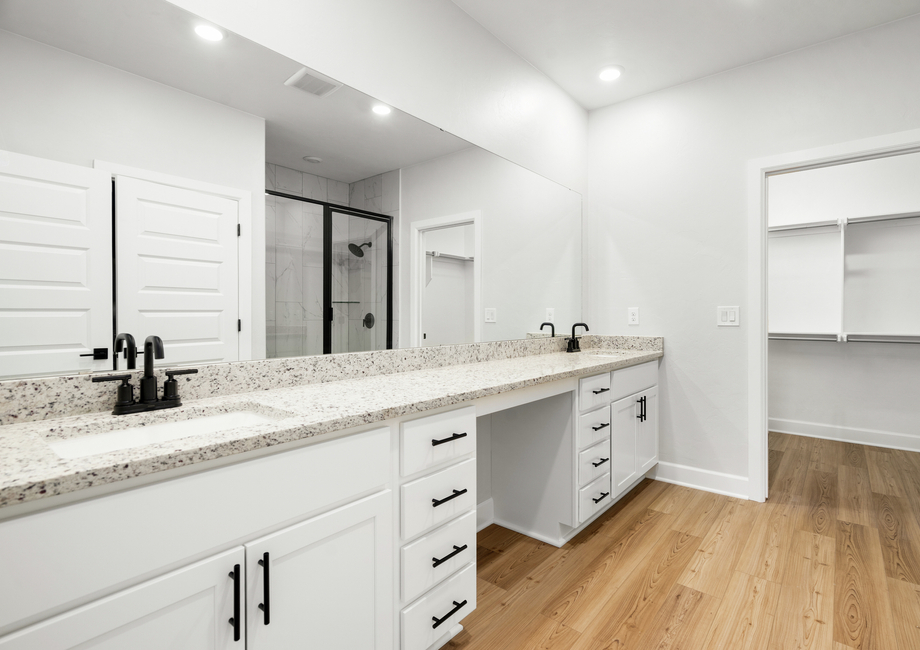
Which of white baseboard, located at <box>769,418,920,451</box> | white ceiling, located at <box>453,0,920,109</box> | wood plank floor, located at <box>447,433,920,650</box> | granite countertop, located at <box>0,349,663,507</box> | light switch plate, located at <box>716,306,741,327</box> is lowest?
wood plank floor, located at <box>447,433,920,650</box>

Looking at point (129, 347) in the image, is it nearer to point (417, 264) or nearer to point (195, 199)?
point (195, 199)

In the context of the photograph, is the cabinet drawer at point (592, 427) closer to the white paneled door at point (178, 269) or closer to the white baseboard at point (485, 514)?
the white baseboard at point (485, 514)

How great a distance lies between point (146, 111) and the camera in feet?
3.96

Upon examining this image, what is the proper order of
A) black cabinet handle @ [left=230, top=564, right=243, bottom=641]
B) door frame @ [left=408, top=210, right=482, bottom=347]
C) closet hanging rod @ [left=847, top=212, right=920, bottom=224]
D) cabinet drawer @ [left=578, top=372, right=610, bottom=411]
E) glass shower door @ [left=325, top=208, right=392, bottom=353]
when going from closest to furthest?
1. black cabinet handle @ [left=230, top=564, right=243, bottom=641]
2. glass shower door @ [left=325, top=208, right=392, bottom=353]
3. door frame @ [left=408, top=210, right=482, bottom=347]
4. cabinet drawer @ [left=578, top=372, right=610, bottom=411]
5. closet hanging rod @ [left=847, top=212, right=920, bottom=224]

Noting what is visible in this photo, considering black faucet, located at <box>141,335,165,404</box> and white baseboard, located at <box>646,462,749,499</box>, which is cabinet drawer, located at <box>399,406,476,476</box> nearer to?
black faucet, located at <box>141,335,165,404</box>

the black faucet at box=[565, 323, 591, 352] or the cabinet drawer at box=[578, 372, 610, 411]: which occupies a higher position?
the black faucet at box=[565, 323, 591, 352]

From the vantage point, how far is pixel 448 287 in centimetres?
219

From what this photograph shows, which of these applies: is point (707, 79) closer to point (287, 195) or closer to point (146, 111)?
point (287, 195)

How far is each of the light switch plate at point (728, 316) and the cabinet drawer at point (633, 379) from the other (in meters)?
0.44

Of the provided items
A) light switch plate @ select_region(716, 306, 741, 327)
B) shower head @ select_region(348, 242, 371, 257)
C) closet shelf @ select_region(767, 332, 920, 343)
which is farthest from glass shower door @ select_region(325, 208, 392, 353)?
closet shelf @ select_region(767, 332, 920, 343)

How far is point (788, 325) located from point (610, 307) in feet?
6.19

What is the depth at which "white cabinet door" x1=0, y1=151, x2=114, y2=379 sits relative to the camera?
3.34 feet

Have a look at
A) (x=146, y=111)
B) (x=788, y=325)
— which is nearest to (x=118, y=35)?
(x=146, y=111)

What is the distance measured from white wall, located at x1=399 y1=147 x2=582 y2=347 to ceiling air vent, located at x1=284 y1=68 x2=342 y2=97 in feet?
1.37
